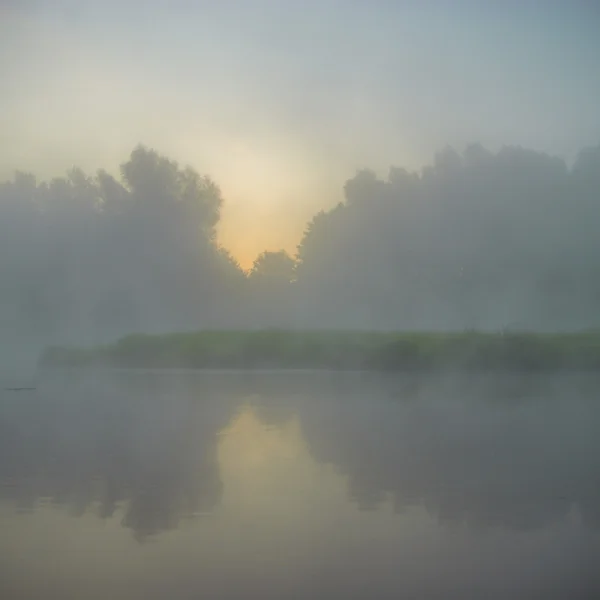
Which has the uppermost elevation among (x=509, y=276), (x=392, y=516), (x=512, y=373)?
(x=509, y=276)

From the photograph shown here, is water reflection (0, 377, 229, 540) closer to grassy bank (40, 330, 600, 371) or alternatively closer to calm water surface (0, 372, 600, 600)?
calm water surface (0, 372, 600, 600)

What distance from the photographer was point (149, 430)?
1163 centimetres

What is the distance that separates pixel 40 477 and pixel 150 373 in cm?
1705

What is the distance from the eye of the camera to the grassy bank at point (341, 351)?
23938 millimetres

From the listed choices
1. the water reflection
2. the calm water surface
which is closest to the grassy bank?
the water reflection

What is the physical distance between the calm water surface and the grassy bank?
1004 centimetres

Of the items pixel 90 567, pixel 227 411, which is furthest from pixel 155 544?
pixel 227 411

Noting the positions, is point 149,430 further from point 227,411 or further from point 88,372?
point 88,372

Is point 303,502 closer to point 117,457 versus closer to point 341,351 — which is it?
point 117,457

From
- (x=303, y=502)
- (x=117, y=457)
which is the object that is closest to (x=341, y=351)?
(x=117, y=457)

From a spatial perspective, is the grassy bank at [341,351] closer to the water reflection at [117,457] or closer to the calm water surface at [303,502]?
the water reflection at [117,457]

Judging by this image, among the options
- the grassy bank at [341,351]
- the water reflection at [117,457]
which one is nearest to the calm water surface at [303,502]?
the water reflection at [117,457]

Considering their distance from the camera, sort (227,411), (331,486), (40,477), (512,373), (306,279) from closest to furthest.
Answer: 1. (331,486)
2. (40,477)
3. (227,411)
4. (512,373)
5. (306,279)

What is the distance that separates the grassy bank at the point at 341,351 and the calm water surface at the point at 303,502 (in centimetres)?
1004
